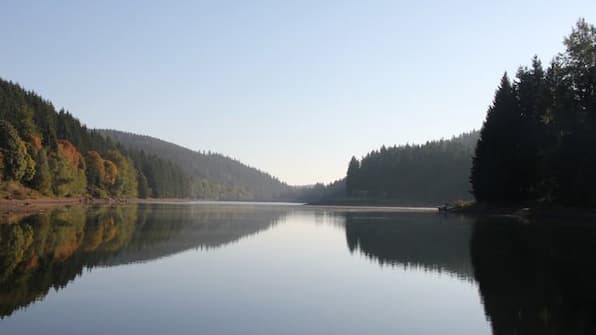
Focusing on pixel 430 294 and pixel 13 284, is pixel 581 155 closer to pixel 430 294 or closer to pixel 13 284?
pixel 430 294

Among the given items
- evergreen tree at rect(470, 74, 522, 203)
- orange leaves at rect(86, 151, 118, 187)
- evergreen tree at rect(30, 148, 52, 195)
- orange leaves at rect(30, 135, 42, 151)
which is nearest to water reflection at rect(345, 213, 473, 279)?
evergreen tree at rect(470, 74, 522, 203)

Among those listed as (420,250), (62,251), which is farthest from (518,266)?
(62,251)

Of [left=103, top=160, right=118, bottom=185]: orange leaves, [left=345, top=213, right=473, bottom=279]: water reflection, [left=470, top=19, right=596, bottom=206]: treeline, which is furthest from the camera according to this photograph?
[left=103, top=160, right=118, bottom=185]: orange leaves

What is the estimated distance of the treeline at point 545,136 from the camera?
55938 millimetres

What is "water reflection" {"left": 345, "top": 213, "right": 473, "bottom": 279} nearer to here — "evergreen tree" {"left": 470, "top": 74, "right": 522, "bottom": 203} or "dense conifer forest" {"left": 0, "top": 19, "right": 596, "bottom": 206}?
"dense conifer forest" {"left": 0, "top": 19, "right": 596, "bottom": 206}

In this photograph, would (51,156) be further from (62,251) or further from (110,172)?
(62,251)

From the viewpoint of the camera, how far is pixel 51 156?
103188mm

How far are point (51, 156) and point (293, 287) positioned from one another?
9722 cm

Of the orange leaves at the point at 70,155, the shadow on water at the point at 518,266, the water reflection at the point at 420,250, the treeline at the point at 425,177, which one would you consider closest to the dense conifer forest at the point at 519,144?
the orange leaves at the point at 70,155

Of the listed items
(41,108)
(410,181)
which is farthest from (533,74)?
(410,181)

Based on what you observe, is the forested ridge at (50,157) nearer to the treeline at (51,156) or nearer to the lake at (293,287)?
the treeline at (51,156)

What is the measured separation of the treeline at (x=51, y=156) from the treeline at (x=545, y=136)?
7032cm

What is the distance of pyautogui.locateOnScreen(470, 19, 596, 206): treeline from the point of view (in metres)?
55.9

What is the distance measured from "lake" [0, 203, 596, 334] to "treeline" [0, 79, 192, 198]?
59.2m
